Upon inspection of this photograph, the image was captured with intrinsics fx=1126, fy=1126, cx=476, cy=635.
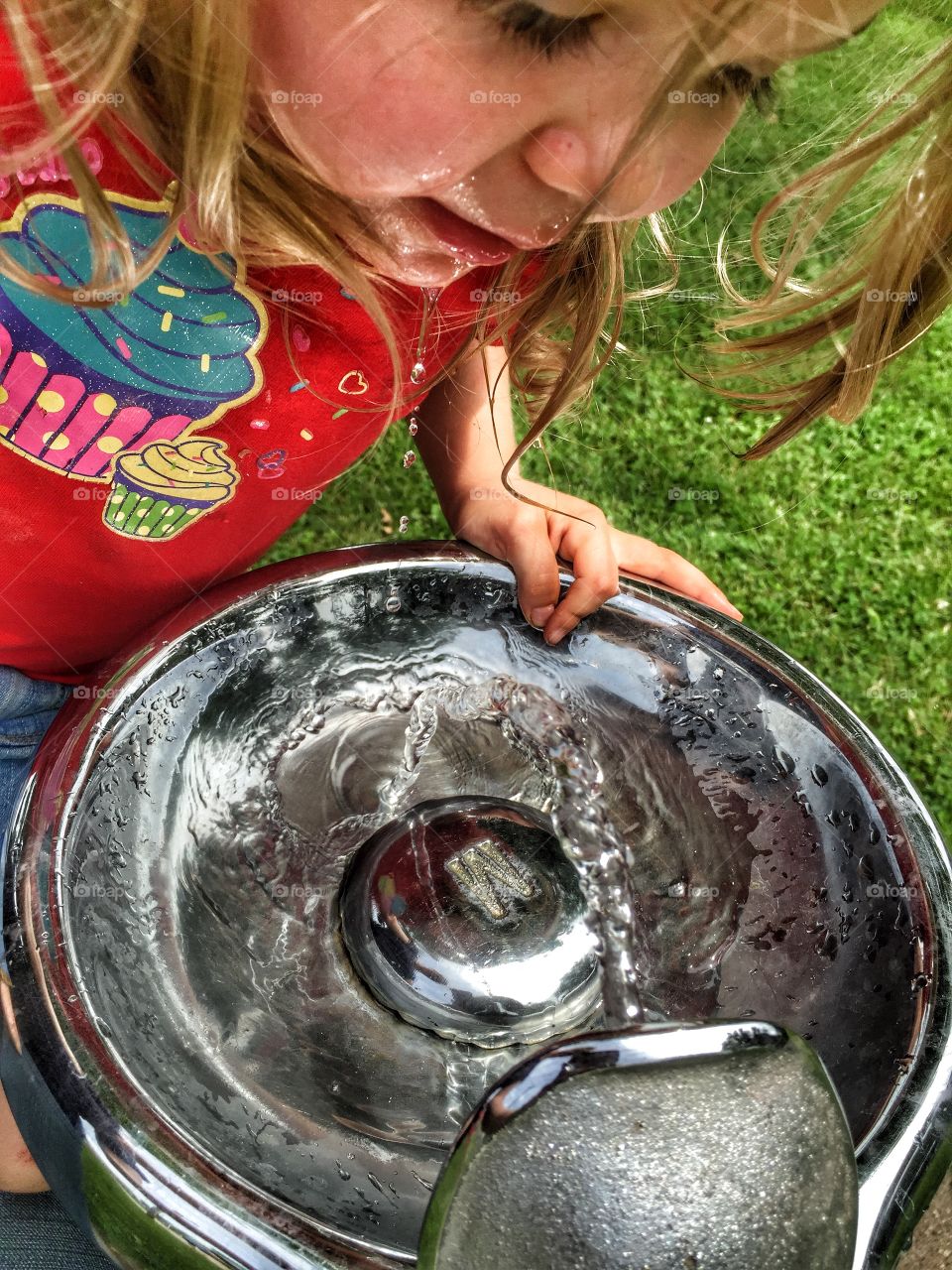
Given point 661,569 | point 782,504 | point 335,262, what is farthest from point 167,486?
point 782,504

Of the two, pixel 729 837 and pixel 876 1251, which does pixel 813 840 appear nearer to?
pixel 729 837

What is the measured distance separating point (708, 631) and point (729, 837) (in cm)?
17

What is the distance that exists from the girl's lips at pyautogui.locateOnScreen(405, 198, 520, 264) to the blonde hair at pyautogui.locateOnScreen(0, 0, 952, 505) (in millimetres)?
57

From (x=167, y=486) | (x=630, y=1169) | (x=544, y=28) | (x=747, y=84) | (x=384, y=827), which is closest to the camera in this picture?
(x=630, y=1169)

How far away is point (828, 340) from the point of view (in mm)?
1142

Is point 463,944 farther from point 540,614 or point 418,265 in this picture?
point 418,265

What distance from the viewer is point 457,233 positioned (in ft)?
2.39

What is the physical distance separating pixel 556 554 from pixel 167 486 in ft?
1.12

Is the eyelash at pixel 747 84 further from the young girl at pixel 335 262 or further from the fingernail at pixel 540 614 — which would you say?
the fingernail at pixel 540 614

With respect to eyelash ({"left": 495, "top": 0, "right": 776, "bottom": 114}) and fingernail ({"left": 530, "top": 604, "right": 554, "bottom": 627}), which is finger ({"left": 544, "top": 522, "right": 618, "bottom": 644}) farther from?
eyelash ({"left": 495, "top": 0, "right": 776, "bottom": 114})

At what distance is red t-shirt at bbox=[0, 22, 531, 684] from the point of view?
2.54ft

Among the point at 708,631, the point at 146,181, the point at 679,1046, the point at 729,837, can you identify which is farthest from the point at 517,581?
the point at 679,1046

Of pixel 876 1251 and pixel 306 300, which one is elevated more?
pixel 306 300

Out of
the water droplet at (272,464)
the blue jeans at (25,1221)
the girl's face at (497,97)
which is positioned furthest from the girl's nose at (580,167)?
the blue jeans at (25,1221)
